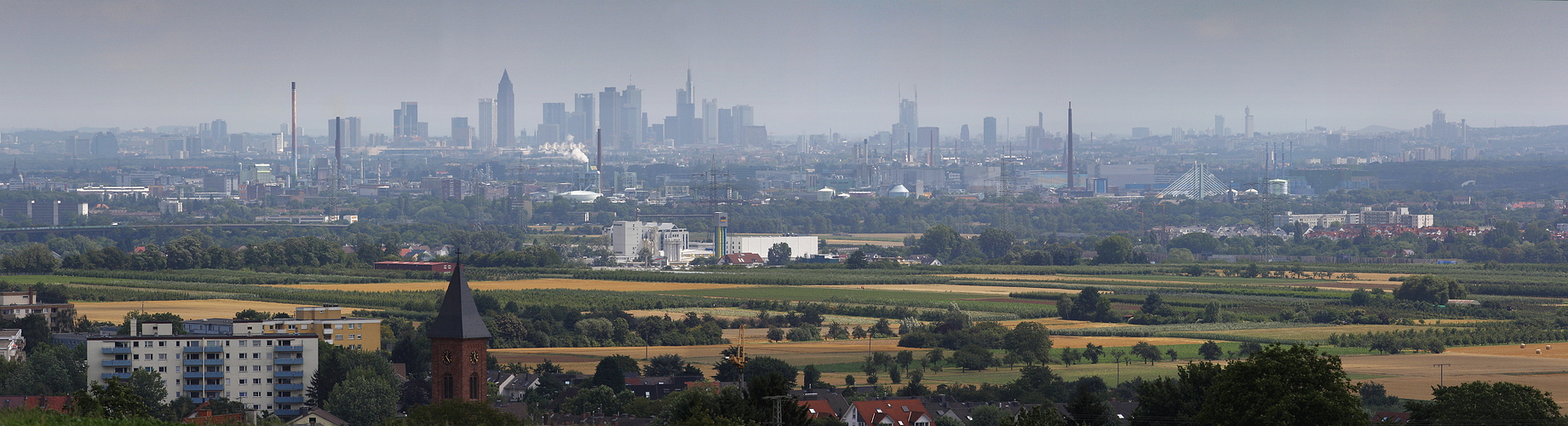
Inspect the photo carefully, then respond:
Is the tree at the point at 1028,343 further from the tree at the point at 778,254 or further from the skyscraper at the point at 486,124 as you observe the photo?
the skyscraper at the point at 486,124

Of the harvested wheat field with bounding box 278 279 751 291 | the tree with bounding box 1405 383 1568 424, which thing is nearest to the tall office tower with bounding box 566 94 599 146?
the harvested wheat field with bounding box 278 279 751 291

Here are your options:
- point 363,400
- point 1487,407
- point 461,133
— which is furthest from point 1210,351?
point 461,133

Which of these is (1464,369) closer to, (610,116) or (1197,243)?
(1197,243)

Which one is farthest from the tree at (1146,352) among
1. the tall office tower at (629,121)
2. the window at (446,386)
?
the tall office tower at (629,121)

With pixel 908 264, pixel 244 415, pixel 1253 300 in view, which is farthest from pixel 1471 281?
pixel 244 415

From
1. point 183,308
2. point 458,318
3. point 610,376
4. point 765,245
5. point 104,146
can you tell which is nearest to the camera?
point 458,318
